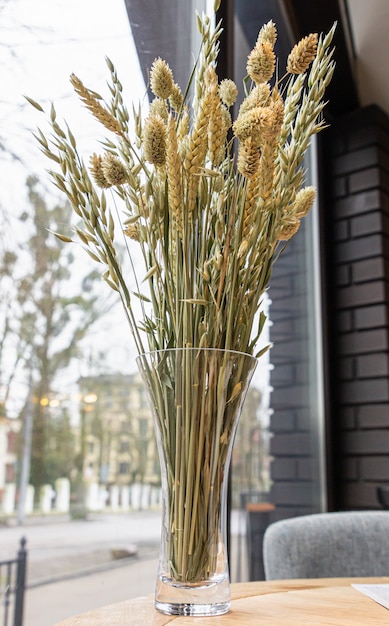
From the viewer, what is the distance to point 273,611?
77 cm

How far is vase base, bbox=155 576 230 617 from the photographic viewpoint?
0.71 m

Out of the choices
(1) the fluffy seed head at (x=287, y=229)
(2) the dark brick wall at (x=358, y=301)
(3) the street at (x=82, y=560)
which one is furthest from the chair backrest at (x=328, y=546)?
(2) the dark brick wall at (x=358, y=301)

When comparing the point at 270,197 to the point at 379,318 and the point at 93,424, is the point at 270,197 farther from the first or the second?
the point at 379,318

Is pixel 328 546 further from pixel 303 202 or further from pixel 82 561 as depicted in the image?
pixel 303 202

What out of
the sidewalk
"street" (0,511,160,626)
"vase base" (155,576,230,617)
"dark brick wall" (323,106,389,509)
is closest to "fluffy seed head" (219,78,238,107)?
"vase base" (155,576,230,617)

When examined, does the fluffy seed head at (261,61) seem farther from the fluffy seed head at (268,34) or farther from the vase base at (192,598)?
the vase base at (192,598)

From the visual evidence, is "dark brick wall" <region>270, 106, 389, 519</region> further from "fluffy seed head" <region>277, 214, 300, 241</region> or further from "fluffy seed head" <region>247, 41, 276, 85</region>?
"fluffy seed head" <region>247, 41, 276, 85</region>

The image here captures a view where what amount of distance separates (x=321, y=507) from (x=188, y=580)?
181 centimetres

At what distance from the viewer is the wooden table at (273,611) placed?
0.71 meters

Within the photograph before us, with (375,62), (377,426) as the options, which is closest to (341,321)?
(377,426)

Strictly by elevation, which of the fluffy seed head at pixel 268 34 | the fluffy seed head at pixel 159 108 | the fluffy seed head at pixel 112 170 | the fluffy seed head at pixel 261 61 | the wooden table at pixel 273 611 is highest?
the fluffy seed head at pixel 268 34

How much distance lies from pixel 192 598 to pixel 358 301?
2.02 m

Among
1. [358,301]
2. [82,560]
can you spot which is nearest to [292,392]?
[358,301]

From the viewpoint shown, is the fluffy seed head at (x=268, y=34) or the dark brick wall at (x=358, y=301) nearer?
the fluffy seed head at (x=268, y=34)
